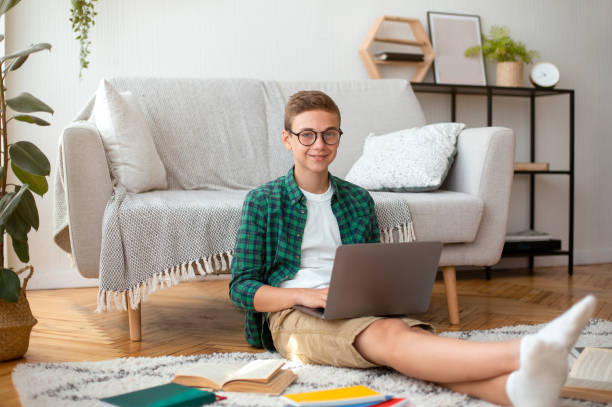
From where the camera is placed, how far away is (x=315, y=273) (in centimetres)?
155

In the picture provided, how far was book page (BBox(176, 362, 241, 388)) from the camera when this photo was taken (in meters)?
1.28

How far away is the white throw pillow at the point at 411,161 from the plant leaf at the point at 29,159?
113 cm

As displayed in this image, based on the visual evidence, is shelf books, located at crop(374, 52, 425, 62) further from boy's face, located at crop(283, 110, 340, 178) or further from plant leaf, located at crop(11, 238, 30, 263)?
plant leaf, located at crop(11, 238, 30, 263)

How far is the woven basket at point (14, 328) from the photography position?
5.25ft

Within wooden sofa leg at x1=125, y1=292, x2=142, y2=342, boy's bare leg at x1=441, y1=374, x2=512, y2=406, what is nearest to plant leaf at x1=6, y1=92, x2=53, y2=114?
wooden sofa leg at x1=125, y1=292, x2=142, y2=342

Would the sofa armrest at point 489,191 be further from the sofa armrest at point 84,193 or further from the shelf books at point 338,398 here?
the sofa armrest at point 84,193

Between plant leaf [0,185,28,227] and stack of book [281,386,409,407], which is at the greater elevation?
plant leaf [0,185,28,227]

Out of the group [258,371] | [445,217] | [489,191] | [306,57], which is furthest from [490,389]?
[306,57]

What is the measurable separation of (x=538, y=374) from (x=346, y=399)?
0.33 meters

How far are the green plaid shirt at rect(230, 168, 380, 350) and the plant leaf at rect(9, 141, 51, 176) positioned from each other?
0.56m

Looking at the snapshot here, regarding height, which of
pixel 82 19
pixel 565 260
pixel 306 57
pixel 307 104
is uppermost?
pixel 82 19

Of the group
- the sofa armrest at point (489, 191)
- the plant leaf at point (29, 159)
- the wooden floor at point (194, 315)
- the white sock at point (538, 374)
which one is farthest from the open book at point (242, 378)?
the sofa armrest at point (489, 191)

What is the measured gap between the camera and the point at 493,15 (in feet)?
11.8

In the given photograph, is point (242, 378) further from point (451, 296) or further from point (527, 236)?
point (527, 236)
